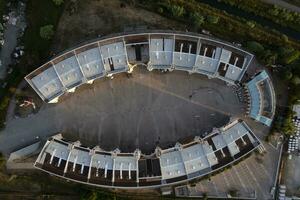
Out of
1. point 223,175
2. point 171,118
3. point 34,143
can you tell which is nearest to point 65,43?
point 34,143

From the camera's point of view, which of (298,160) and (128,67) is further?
(298,160)

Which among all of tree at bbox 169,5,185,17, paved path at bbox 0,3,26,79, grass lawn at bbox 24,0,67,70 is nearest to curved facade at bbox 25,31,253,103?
tree at bbox 169,5,185,17

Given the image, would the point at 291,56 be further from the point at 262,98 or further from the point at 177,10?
the point at 177,10

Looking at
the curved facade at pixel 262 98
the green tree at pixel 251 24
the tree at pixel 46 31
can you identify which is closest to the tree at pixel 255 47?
the green tree at pixel 251 24

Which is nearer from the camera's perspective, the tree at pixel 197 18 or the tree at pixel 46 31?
the tree at pixel 46 31

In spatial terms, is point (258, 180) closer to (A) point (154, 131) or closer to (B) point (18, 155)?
(A) point (154, 131)

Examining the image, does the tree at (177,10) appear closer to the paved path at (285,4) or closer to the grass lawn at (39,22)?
the paved path at (285,4)

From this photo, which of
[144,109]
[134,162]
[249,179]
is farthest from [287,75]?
[134,162]
